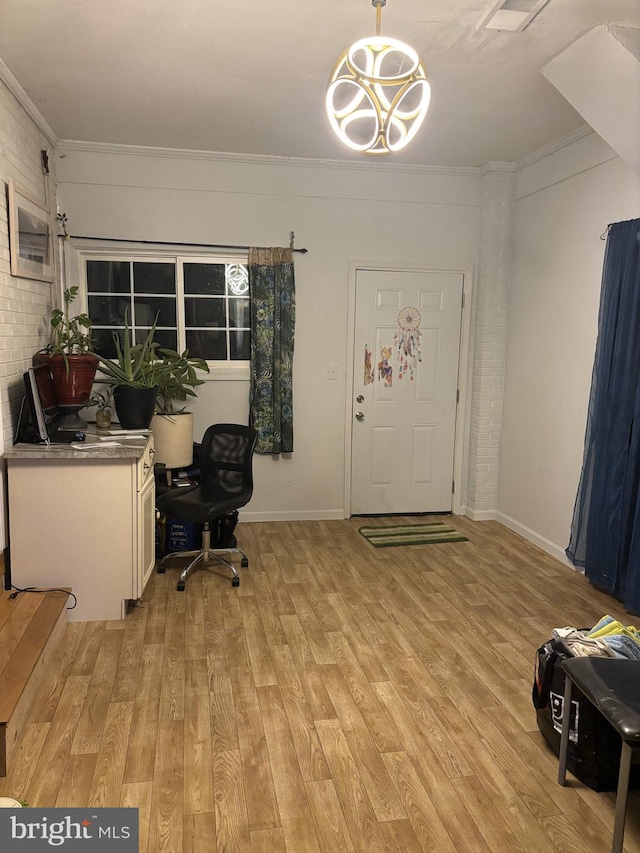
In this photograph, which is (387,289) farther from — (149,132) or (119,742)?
(119,742)

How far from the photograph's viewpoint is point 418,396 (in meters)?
5.11

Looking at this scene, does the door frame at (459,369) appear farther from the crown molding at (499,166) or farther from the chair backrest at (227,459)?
the chair backrest at (227,459)

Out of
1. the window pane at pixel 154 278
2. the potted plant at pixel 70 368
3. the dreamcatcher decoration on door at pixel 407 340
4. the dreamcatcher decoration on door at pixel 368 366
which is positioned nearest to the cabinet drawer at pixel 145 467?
the potted plant at pixel 70 368

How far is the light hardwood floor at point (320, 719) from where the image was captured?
191cm

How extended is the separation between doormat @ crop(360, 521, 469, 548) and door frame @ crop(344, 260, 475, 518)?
1.37 feet

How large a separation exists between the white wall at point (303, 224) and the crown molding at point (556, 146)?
1.50 ft

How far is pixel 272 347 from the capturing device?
472 centimetres

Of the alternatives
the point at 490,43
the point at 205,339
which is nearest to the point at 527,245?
the point at 490,43

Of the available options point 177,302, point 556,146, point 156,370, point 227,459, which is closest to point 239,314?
point 177,302

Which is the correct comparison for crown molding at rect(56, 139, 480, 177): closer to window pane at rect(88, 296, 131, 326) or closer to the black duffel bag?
window pane at rect(88, 296, 131, 326)

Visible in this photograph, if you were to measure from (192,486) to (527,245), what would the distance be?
10.1ft

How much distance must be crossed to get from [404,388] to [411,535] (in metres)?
1.21

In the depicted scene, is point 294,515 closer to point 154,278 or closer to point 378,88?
point 154,278

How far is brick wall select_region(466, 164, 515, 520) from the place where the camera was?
4.88 metres
